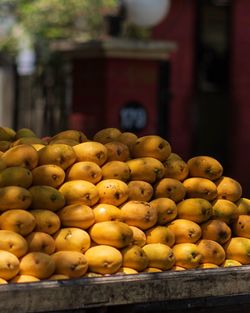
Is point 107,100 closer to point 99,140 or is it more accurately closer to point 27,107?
point 27,107

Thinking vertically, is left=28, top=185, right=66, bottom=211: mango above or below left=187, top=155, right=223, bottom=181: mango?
below

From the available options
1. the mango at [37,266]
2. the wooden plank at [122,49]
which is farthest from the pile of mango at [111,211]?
the wooden plank at [122,49]

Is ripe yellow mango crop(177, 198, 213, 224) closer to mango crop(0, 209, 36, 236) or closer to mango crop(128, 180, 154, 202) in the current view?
mango crop(128, 180, 154, 202)

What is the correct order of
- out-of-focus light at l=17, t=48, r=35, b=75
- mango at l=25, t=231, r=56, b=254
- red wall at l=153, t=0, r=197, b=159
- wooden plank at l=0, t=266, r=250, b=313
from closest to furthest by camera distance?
wooden plank at l=0, t=266, r=250, b=313
mango at l=25, t=231, r=56, b=254
red wall at l=153, t=0, r=197, b=159
out-of-focus light at l=17, t=48, r=35, b=75

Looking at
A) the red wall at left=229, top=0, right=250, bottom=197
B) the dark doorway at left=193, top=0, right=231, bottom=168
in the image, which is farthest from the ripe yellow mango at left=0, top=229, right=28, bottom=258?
the red wall at left=229, top=0, right=250, bottom=197

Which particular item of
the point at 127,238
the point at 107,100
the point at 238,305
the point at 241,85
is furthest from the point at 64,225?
the point at 241,85

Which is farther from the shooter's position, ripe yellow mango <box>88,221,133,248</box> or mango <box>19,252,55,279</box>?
ripe yellow mango <box>88,221,133,248</box>

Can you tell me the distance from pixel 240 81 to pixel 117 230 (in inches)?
327

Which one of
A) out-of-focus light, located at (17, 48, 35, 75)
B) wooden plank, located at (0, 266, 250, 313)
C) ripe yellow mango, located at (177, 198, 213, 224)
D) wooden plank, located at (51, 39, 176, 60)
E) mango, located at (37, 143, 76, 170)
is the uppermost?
wooden plank, located at (51, 39, 176, 60)

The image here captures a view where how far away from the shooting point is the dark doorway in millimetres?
→ 11273

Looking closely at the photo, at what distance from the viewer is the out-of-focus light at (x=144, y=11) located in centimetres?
892

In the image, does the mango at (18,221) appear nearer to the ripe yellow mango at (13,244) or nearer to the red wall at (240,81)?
the ripe yellow mango at (13,244)

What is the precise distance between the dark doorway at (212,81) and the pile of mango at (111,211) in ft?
24.5

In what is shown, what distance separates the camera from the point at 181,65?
11164 mm
